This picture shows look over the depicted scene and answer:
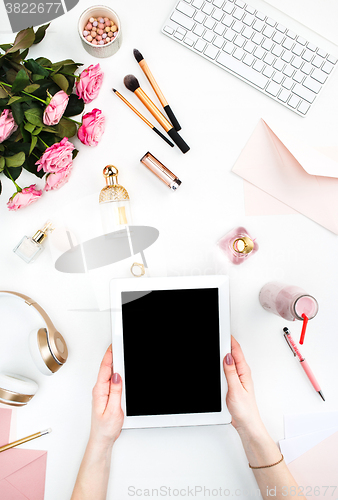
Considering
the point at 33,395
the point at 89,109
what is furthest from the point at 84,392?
the point at 89,109

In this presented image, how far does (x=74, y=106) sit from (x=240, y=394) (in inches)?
30.5

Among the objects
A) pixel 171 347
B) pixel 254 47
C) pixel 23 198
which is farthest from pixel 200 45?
pixel 171 347

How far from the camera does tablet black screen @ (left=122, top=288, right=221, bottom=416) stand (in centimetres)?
72

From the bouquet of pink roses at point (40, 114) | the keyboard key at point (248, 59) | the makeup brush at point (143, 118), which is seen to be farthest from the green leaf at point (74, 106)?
the keyboard key at point (248, 59)

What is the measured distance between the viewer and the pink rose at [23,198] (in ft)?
2.41

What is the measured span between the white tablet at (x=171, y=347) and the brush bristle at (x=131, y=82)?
1.57ft

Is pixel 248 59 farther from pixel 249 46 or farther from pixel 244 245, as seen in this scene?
pixel 244 245

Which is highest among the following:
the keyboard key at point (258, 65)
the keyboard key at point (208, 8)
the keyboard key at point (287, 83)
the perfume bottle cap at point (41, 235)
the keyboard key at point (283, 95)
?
the keyboard key at point (208, 8)

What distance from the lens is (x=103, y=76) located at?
811 millimetres

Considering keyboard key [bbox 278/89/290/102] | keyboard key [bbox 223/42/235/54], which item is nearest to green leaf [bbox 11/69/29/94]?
keyboard key [bbox 223/42/235/54]

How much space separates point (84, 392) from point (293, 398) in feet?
1.76

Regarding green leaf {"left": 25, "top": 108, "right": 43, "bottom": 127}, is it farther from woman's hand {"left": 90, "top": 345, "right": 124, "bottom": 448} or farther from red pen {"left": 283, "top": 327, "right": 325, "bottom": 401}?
red pen {"left": 283, "top": 327, "right": 325, "bottom": 401}

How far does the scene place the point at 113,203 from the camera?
764 millimetres

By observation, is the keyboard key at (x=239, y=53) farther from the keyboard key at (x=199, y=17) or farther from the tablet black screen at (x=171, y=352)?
the tablet black screen at (x=171, y=352)
